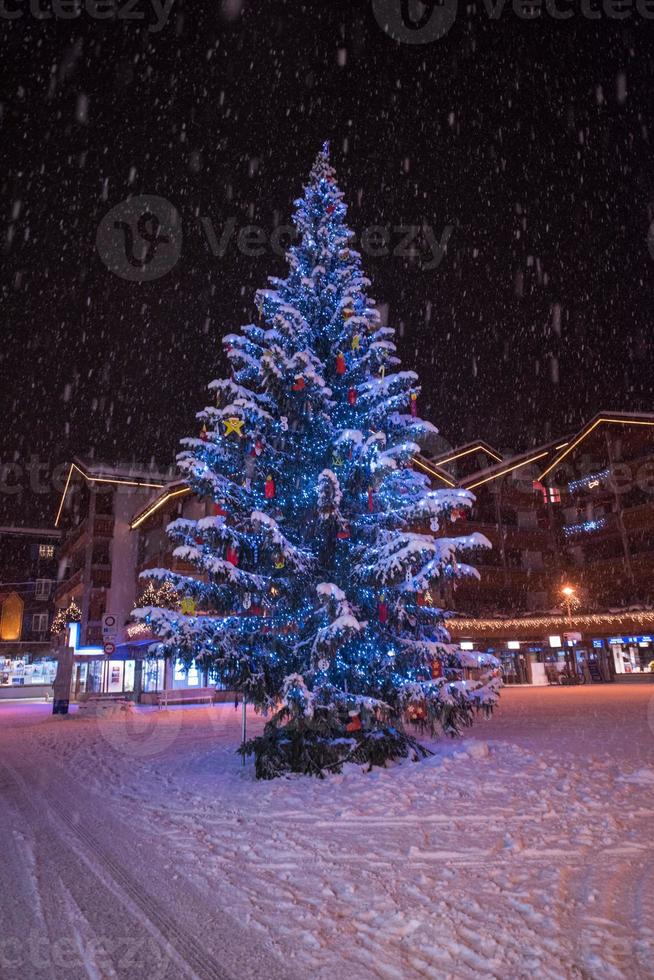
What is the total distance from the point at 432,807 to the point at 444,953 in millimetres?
3460

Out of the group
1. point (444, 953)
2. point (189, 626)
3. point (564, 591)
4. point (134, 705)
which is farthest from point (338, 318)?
point (564, 591)

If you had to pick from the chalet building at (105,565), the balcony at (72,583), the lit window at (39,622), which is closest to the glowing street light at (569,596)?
the chalet building at (105,565)

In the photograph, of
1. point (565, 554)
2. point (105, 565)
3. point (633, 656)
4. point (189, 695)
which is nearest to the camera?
point (189, 695)

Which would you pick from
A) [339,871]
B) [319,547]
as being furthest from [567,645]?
[339,871]

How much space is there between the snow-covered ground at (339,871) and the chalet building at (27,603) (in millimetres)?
46542

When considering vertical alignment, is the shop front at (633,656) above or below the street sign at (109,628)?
below

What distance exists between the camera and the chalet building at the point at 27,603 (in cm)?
4996

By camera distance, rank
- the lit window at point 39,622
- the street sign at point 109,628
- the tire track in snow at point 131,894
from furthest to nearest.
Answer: the lit window at point 39,622 < the street sign at point 109,628 < the tire track in snow at point 131,894

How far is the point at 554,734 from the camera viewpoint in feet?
39.9

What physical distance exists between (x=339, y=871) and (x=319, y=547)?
549 centimetres

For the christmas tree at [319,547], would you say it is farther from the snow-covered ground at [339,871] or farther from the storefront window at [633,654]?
the storefront window at [633,654]

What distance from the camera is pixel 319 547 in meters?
9.83

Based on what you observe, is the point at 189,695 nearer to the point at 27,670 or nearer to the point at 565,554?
the point at 565,554

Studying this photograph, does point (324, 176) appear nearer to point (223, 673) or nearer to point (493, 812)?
point (223, 673)
